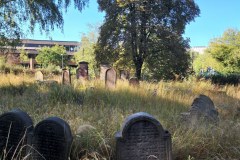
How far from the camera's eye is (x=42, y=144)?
343cm

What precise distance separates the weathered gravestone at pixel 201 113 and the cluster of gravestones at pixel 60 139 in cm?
161

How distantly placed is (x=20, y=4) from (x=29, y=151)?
32.1 feet

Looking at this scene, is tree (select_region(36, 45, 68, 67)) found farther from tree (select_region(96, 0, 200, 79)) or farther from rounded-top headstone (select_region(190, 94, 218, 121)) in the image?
rounded-top headstone (select_region(190, 94, 218, 121))

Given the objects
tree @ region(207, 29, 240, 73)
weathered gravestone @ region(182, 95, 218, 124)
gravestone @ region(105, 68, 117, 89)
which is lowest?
weathered gravestone @ region(182, 95, 218, 124)

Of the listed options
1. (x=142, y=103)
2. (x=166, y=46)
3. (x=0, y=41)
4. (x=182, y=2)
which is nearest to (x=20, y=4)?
(x=0, y=41)

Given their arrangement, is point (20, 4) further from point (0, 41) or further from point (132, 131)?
point (132, 131)

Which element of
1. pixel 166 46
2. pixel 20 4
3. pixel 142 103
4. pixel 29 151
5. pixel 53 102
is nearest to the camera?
pixel 29 151

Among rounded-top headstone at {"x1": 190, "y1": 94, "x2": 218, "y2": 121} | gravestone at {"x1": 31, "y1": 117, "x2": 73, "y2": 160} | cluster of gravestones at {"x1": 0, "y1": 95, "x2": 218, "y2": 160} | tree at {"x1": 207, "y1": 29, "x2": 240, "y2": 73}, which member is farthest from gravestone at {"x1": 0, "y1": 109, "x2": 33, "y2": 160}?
tree at {"x1": 207, "y1": 29, "x2": 240, "y2": 73}

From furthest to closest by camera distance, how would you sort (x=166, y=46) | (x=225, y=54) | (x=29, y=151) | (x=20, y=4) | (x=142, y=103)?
(x=225, y=54) → (x=166, y=46) → (x=20, y=4) → (x=142, y=103) → (x=29, y=151)

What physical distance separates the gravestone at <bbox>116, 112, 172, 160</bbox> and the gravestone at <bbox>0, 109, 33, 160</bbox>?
3.48ft

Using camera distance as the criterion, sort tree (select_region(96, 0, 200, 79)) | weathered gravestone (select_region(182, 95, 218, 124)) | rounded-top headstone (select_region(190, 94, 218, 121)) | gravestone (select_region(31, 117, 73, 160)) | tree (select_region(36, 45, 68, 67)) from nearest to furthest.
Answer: gravestone (select_region(31, 117, 73, 160)) → weathered gravestone (select_region(182, 95, 218, 124)) → rounded-top headstone (select_region(190, 94, 218, 121)) → tree (select_region(96, 0, 200, 79)) → tree (select_region(36, 45, 68, 67))

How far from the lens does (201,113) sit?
5828 millimetres

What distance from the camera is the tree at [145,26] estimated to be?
78.3 ft

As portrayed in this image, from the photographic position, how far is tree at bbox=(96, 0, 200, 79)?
23.9 meters
